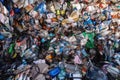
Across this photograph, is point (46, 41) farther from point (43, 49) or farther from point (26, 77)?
point (26, 77)

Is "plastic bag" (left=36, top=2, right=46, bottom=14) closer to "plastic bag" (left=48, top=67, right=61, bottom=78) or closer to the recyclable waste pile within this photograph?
the recyclable waste pile

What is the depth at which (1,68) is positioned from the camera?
256 centimetres

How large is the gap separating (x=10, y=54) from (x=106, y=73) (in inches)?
39.8

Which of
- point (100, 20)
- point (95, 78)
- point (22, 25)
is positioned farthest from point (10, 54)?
point (100, 20)

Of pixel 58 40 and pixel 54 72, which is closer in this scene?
pixel 54 72

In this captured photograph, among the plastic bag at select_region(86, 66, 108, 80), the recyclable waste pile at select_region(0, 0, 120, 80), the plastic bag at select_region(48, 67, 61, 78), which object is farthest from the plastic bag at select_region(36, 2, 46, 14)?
the plastic bag at select_region(86, 66, 108, 80)

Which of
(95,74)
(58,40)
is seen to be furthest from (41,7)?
(95,74)

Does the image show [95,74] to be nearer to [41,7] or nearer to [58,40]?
[58,40]

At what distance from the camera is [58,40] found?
2.90 m

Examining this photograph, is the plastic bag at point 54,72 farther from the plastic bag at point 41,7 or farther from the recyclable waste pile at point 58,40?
the plastic bag at point 41,7

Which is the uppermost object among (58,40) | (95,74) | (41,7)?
(41,7)

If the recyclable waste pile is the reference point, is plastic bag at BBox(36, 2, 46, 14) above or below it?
above

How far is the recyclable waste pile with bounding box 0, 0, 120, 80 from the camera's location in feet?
8.46

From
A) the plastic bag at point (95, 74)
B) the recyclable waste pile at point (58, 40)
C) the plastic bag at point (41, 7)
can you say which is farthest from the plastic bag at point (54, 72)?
the plastic bag at point (41, 7)
